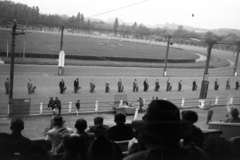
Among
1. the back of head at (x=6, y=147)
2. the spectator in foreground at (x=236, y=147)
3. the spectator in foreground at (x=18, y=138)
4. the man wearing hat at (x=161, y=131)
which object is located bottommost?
the spectator in foreground at (x=18, y=138)

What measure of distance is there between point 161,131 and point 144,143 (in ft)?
0.55

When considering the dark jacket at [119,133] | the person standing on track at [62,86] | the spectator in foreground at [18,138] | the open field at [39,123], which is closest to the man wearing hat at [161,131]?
the spectator in foreground at [18,138]

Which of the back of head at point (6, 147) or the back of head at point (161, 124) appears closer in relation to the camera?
the back of head at point (161, 124)

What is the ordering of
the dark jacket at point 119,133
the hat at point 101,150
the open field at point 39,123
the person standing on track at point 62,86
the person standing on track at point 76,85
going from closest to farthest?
the hat at point 101,150
the dark jacket at point 119,133
the open field at point 39,123
the person standing on track at point 62,86
the person standing on track at point 76,85

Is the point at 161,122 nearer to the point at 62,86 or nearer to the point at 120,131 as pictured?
the point at 120,131

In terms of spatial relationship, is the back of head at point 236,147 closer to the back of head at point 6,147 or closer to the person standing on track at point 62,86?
the back of head at point 6,147

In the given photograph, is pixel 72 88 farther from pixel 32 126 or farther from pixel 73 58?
pixel 73 58

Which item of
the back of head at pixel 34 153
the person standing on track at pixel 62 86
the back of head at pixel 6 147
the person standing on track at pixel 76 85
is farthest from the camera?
the person standing on track at pixel 76 85

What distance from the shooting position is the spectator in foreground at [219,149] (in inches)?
86.9

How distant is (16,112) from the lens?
35.1 feet

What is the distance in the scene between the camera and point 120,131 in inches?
130

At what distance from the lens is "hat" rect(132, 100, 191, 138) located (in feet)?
4.77

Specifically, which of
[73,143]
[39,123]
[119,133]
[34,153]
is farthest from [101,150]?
[39,123]

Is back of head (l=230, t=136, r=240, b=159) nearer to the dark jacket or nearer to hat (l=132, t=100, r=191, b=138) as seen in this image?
hat (l=132, t=100, r=191, b=138)
